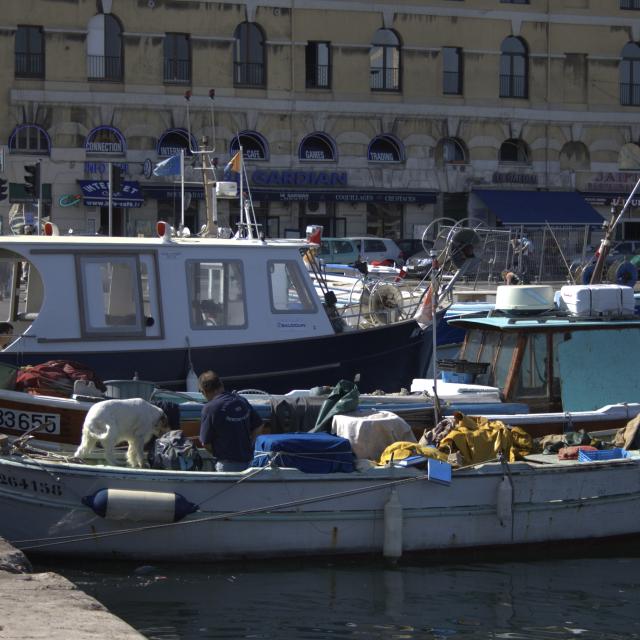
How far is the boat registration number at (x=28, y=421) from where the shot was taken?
13.1 metres

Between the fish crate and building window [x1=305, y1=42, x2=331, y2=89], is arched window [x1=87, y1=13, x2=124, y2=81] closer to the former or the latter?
building window [x1=305, y1=42, x2=331, y2=89]

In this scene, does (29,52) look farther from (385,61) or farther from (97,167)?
(385,61)

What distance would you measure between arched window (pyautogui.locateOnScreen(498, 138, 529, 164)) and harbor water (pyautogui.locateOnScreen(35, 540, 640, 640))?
4048cm

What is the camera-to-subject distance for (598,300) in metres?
15.1

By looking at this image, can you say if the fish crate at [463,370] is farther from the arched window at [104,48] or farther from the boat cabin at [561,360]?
the arched window at [104,48]

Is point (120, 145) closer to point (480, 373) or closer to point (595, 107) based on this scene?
point (595, 107)

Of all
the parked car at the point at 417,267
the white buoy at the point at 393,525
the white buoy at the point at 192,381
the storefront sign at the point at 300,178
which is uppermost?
the storefront sign at the point at 300,178

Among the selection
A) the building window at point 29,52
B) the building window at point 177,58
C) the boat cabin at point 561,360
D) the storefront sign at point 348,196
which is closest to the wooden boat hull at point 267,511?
the boat cabin at point 561,360

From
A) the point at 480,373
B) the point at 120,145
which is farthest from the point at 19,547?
the point at 120,145

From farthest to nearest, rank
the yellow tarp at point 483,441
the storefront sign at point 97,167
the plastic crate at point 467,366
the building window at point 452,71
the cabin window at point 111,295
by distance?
the building window at point 452,71, the storefront sign at point 97,167, the cabin window at point 111,295, the plastic crate at point 467,366, the yellow tarp at point 483,441

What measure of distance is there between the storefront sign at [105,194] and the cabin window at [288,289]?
93.9 feet

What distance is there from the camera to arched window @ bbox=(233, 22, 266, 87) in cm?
4744

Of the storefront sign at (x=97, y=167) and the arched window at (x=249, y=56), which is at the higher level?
the arched window at (x=249, y=56)

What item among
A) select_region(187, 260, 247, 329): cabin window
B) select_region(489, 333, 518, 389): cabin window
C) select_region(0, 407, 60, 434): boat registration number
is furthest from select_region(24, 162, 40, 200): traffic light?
select_region(489, 333, 518, 389): cabin window
